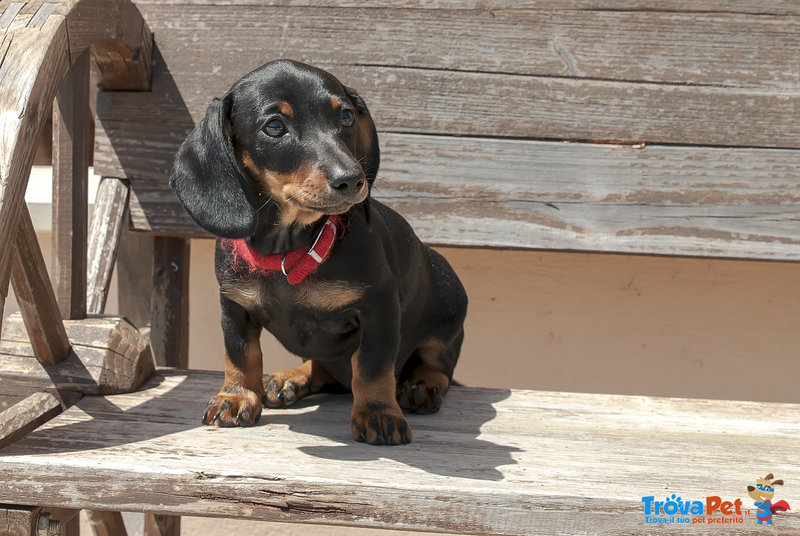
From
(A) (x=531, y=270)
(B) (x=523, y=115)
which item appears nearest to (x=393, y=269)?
(B) (x=523, y=115)

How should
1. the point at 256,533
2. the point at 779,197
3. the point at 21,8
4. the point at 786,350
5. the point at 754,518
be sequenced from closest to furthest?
the point at 754,518
the point at 21,8
the point at 779,197
the point at 786,350
the point at 256,533

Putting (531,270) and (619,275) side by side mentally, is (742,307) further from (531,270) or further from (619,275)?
(531,270)

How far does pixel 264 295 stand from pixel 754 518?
1.24m

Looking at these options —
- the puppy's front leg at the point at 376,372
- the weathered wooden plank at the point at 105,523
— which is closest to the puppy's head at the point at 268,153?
the puppy's front leg at the point at 376,372

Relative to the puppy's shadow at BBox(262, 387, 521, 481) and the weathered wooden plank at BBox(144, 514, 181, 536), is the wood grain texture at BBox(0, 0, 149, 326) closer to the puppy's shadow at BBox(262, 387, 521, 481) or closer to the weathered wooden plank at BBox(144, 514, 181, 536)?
the puppy's shadow at BBox(262, 387, 521, 481)

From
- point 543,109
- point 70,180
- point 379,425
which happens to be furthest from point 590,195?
point 70,180

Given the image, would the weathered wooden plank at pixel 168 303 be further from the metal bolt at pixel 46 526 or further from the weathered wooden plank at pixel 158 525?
the metal bolt at pixel 46 526

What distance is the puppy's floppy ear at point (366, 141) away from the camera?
7.32 ft

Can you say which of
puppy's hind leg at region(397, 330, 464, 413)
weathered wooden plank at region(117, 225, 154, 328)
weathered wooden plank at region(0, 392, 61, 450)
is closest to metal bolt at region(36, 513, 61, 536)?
weathered wooden plank at region(0, 392, 61, 450)

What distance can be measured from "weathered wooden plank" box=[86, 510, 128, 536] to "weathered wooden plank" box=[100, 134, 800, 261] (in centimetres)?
101

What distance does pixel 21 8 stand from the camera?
209cm

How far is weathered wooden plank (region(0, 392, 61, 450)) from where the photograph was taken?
208 cm

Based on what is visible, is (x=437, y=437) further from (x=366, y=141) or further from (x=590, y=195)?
(x=590, y=195)

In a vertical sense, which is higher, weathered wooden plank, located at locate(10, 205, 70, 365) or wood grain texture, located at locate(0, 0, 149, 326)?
wood grain texture, located at locate(0, 0, 149, 326)
